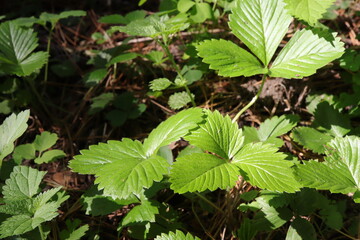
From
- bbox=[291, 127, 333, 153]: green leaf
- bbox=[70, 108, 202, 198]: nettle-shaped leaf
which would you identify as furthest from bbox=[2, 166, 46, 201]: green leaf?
bbox=[291, 127, 333, 153]: green leaf

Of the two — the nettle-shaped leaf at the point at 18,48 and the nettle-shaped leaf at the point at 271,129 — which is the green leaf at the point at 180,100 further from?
the nettle-shaped leaf at the point at 18,48

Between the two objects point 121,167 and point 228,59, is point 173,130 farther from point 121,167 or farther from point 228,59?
point 228,59

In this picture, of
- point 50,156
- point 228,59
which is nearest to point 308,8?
point 228,59

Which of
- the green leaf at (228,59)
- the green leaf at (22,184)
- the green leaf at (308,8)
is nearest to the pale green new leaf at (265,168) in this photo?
the green leaf at (228,59)

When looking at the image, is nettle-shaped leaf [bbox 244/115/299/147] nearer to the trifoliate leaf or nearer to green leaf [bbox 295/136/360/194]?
green leaf [bbox 295/136/360/194]

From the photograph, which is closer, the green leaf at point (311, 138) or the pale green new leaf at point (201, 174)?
the pale green new leaf at point (201, 174)

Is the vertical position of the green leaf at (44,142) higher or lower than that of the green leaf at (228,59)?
lower

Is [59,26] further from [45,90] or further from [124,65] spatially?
[124,65]
